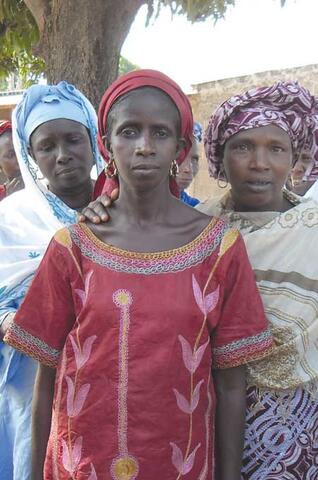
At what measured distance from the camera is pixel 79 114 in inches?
92.4

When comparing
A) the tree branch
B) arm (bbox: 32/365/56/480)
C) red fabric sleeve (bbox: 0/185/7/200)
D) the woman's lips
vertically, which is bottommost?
arm (bbox: 32/365/56/480)

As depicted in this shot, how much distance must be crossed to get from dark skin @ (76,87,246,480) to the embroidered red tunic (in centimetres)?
5

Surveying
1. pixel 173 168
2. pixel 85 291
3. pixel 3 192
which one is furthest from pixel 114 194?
pixel 3 192

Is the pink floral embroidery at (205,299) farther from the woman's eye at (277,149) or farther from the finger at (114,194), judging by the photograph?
the woman's eye at (277,149)

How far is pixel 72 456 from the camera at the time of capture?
1.63 meters

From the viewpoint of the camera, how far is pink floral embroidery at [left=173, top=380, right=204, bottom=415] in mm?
1592

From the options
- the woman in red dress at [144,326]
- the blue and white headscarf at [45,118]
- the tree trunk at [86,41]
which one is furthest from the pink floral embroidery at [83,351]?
the tree trunk at [86,41]

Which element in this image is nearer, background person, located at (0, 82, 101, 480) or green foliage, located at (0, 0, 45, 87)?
background person, located at (0, 82, 101, 480)

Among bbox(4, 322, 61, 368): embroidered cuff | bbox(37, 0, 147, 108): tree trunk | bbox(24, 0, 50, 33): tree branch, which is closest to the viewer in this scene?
bbox(4, 322, 61, 368): embroidered cuff

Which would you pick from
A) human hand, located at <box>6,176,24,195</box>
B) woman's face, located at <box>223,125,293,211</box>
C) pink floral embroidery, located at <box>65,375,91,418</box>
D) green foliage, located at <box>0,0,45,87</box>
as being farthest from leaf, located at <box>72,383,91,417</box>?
green foliage, located at <box>0,0,45,87</box>

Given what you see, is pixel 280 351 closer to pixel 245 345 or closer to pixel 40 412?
pixel 245 345

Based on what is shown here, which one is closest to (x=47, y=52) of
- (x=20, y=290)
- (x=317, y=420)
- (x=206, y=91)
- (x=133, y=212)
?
(x=20, y=290)

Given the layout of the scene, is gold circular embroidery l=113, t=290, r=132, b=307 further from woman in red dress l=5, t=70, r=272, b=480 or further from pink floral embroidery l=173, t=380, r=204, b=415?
pink floral embroidery l=173, t=380, r=204, b=415

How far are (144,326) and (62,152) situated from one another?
3.12 ft
